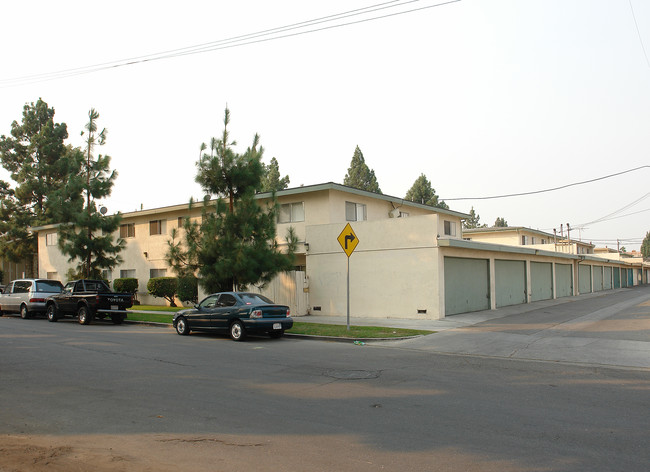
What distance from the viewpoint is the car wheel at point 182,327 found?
53.9 feet

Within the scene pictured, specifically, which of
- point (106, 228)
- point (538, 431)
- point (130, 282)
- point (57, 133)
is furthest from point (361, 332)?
point (57, 133)

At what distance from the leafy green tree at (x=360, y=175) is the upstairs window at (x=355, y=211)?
103ft

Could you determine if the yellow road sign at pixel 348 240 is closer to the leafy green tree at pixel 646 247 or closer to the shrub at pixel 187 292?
the shrub at pixel 187 292

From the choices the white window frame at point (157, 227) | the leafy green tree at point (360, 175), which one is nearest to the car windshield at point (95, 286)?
the white window frame at point (157, 227)

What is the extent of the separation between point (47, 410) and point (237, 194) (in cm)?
1352

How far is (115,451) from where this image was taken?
17.1 feet

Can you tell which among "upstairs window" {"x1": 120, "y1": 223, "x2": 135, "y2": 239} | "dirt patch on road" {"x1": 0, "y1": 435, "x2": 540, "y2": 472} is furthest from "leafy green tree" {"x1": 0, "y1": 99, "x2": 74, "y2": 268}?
"dirt patch on road" {"x1": 0, "y1": 435, "x2": 540, "y2": 472}

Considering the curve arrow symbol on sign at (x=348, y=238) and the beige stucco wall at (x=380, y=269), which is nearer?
the curve arrow symbol on sign at (x=348, y=238)

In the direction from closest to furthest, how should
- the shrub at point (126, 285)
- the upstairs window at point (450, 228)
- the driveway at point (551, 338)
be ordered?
1. the driveway at point (551, 338)
2. the shrub at point (126, 285)
3. the upstairs window at point (450, 228)

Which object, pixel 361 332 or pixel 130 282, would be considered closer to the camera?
pixel 361 332

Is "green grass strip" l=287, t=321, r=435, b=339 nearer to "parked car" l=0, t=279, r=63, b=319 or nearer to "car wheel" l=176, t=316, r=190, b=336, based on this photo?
"car wheel" l=176, t=316, r=190, b=336

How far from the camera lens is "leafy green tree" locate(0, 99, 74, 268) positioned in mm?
47000

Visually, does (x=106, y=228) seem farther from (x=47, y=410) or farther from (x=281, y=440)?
(x=281, y=440)

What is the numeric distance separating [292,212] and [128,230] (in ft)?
47.9
